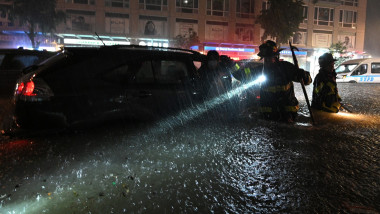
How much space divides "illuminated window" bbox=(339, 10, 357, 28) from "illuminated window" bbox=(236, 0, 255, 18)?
542 inches

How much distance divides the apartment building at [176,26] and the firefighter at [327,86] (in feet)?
83.1

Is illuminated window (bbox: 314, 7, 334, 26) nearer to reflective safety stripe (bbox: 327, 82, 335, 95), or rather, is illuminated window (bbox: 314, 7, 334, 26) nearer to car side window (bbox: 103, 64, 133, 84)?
reflective safety stripe (bbox: 327, 82, 335, 95)

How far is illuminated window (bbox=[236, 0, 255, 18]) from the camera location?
35000 mm

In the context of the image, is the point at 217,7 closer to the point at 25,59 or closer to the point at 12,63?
the point at 25,59

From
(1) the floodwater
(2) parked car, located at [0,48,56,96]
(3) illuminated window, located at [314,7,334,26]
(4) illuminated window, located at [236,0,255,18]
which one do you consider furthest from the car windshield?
(3) illuminated window, located at [314,7,334,26]

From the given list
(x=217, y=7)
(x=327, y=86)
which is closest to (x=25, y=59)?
(x=327, y=86)

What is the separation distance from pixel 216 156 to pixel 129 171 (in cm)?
105

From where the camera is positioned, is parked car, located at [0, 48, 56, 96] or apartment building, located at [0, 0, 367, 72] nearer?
parked car, located at [0, 48, 56, 96]

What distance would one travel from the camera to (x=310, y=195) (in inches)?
91.0

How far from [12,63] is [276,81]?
690cm

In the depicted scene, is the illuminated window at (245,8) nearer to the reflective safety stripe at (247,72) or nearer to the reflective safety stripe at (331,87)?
the reflective safety stripe at (331,87)

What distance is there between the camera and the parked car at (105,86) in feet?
10.4

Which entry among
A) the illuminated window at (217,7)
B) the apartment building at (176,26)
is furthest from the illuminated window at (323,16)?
the illuminated window at (217,7)

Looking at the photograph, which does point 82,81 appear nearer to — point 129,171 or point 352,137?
point 129,171
